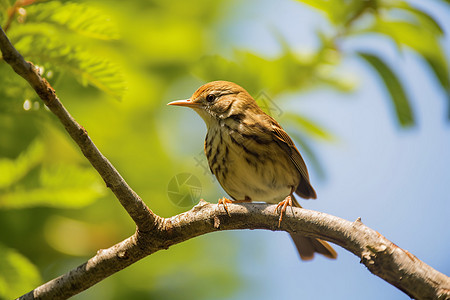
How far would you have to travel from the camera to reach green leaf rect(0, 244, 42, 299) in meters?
2.43

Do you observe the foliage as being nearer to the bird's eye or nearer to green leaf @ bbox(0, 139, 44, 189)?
the bird's eye

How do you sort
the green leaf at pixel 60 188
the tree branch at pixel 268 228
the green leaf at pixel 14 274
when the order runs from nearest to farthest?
the tree branch at pixel 268 228
the green leaf at pixel 14 274
the green leaf at pixel 60 188

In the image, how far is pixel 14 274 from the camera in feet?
8.14

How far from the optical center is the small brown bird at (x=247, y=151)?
3.83m

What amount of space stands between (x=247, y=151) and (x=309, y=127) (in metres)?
0.58

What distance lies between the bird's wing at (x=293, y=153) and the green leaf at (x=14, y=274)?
2127 millimetres

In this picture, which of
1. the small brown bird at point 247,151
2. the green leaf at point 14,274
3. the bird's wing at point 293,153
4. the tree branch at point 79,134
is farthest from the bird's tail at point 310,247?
the green leaf at point 14,274

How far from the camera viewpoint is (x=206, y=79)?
10.4ft

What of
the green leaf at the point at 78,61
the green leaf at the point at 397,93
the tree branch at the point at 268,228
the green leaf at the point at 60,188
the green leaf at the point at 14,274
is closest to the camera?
the tree branch at the point at 268,228

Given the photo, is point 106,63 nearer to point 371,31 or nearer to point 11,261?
point 11,261

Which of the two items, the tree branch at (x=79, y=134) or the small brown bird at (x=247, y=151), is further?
the small brown bird at (x=247, y=151)

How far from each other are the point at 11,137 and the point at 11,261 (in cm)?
106

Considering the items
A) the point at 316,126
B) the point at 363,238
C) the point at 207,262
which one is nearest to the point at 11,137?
the point at 207,262

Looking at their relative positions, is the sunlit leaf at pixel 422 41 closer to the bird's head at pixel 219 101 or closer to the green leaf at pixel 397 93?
the green leaf at pixel 397 93
